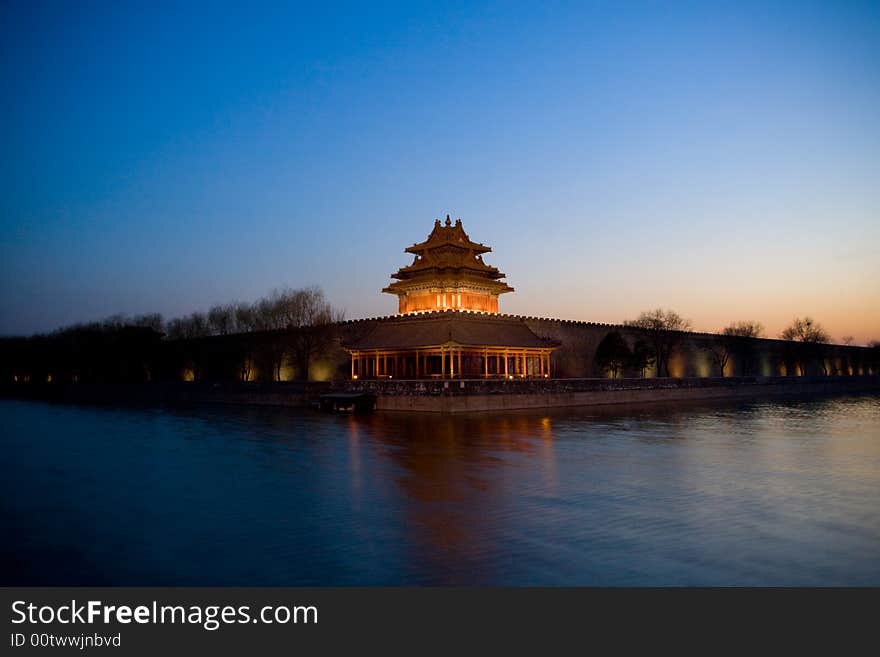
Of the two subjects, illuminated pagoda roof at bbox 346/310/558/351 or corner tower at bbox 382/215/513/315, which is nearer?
illuminated pagoda roof at bbox 346/310/558/351

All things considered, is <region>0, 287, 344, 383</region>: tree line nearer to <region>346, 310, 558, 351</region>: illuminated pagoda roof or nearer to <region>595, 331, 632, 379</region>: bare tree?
<region>346, 310, 558, 351</region>: illuminated pagoda roof

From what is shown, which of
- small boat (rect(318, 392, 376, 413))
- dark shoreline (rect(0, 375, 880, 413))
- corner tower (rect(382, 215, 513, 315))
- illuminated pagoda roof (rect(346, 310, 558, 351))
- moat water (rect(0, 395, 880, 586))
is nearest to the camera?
moat water (rect(0, 395, 880, 586))

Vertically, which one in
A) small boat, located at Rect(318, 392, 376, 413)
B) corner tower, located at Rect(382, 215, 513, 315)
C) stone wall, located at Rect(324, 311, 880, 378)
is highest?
corner tower, located at Rect(382, 215, 513, 315)

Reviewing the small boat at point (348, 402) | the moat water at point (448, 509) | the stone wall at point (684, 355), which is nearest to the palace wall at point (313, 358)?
the stone wall at point (684, 355)

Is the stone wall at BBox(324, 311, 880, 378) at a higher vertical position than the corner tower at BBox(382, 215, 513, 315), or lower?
lower

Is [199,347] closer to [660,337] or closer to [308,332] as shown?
[308,332]

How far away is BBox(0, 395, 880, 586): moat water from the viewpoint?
296 inches

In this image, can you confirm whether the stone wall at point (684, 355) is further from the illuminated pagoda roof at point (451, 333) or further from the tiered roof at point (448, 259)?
the tiered roof at point (448, 259)

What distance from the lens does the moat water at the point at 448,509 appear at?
7516 mm

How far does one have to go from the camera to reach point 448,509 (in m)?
10.6

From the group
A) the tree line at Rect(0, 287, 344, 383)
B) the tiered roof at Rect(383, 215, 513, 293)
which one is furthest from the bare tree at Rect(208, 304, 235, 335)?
the tiered roof at Rect(383, 215, 513, 293)

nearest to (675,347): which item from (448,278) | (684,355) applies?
(684,355)

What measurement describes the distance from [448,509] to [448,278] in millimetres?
39866

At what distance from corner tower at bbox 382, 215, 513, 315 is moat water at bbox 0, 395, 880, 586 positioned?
28.7 m
